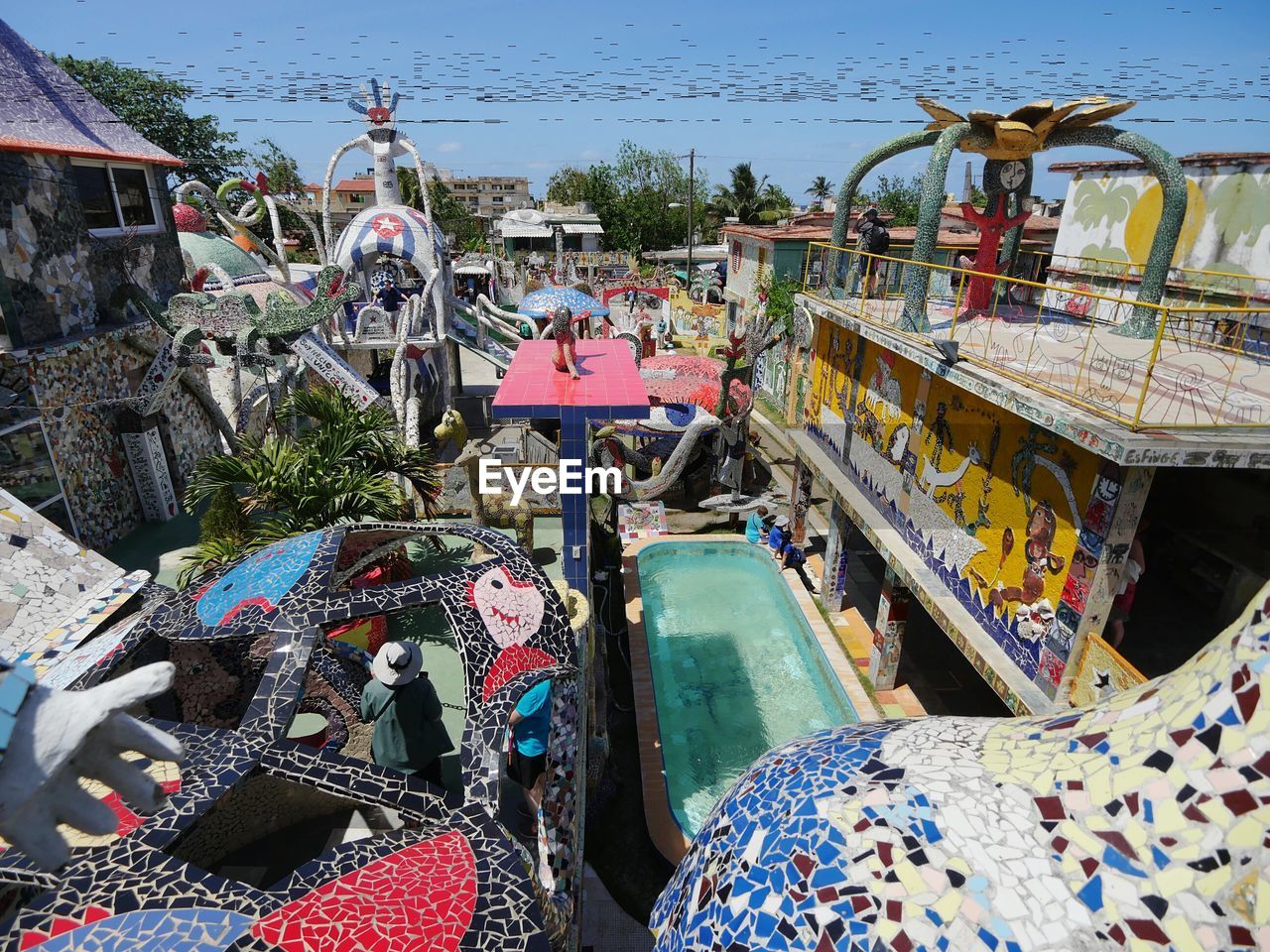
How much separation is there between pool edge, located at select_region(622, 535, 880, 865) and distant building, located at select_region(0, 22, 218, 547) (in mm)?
8635

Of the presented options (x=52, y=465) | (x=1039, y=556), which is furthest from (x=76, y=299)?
(x=1039, y=556)

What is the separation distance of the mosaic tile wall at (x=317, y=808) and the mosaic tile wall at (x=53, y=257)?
6.49m

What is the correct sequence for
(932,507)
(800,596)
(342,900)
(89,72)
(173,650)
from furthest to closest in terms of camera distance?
(89,72)
(800,596)
(932,507)
(173,650)
(342,900)

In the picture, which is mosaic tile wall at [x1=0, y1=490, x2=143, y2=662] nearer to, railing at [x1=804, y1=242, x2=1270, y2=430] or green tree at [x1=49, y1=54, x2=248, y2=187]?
railing at [x1=804, y1=242, x2=1270, y2=430]

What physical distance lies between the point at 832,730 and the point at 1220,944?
1.96m

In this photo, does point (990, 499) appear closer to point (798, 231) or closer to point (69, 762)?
point (69, 762)

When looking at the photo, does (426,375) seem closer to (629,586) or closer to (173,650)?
(629,586)

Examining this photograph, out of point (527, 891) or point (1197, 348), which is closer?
point (527, 891)

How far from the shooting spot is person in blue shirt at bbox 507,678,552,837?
5859 mm

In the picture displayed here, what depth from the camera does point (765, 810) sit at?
3.71 m

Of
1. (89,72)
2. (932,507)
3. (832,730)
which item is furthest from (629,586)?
(89,72)

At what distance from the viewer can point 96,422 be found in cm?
1156

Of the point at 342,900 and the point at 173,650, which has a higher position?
the point at 342,900

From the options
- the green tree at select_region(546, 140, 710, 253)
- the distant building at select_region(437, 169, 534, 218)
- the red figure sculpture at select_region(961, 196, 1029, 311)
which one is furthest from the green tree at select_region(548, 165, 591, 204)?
the red figure sculpture at select_region(961, 196, 1029, 311)
